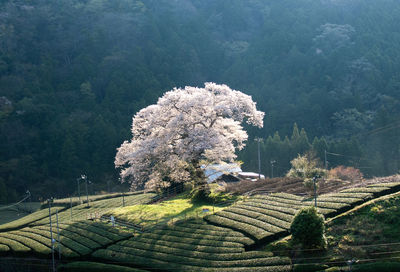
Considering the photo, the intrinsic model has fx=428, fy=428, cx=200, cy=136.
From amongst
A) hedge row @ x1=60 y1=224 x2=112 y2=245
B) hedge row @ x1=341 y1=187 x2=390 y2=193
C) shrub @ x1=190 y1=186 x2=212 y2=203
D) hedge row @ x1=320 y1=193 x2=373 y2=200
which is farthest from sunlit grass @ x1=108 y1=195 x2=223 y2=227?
hedge row @ x1=341 y1=187 x2=390 y2=193

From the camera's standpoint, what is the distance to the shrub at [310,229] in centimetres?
2327

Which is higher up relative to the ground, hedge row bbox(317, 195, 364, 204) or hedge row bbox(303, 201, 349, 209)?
hedge row bbox(317, 195, 364, 204)

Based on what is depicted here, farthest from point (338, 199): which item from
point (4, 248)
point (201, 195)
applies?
point (4, 248)

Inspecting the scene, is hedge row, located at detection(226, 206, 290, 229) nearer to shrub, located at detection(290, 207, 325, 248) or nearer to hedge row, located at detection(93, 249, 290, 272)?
Result: shrub, located at detection(290, 207, 325, 248)

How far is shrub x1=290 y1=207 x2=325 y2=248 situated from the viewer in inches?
916

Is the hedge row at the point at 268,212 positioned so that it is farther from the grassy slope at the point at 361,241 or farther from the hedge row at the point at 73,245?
the hedge row at the point at 73,245

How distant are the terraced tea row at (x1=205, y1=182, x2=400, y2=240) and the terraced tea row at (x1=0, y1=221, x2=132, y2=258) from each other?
25.9 feet

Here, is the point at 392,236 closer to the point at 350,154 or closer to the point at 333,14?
the point at 350,154

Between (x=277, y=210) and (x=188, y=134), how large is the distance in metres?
10.3

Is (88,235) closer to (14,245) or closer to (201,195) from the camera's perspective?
(14,245)

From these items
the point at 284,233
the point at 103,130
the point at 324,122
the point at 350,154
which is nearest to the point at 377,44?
the point at 324,122

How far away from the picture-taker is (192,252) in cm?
2633

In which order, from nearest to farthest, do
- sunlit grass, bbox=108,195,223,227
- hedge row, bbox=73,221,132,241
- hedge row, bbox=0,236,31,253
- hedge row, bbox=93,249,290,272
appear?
hedge row, bbox=93,249,290,272 → hedge row, bbox=73,221,132,241 → hedge row, bbox=0,236,31,253 → sunlit grass, bbox=108,195,223,227

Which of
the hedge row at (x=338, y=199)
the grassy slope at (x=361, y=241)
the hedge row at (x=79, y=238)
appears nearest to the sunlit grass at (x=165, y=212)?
the hedge row at (x=79, y=238)
